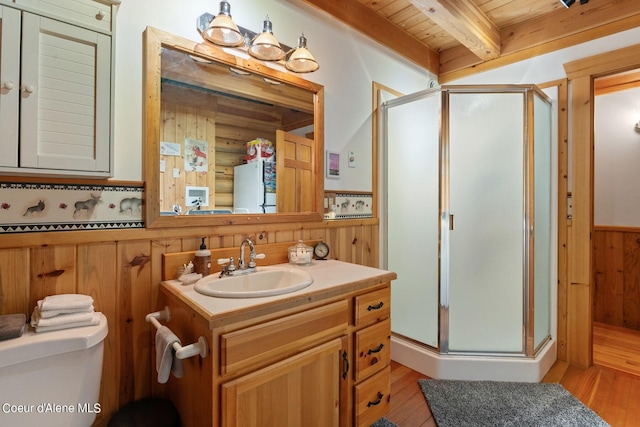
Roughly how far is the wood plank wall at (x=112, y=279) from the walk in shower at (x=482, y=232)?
1473 millimetres

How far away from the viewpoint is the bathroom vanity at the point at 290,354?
97 cm

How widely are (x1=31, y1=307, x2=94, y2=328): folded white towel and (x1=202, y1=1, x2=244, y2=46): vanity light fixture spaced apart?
1.23m

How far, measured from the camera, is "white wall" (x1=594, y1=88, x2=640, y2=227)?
2.82 m

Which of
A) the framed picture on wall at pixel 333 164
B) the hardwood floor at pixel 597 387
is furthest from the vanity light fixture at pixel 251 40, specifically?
the hardwood floor at pixel 597 387

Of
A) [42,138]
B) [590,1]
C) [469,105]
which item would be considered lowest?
[42,138]

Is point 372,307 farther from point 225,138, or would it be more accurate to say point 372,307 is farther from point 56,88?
point 56,88

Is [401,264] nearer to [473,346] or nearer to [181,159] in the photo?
[473,346]

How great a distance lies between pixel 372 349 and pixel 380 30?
7.16ft

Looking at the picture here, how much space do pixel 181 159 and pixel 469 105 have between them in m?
1.79

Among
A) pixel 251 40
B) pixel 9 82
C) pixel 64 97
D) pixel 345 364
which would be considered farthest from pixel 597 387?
pixel 9 82

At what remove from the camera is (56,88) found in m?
0.99

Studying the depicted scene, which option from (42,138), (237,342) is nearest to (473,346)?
(237,342)

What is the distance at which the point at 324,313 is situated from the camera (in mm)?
1229

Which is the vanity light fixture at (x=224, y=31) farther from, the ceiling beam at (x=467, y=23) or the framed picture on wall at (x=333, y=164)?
the ceiling beam at (x=467, y=23)
